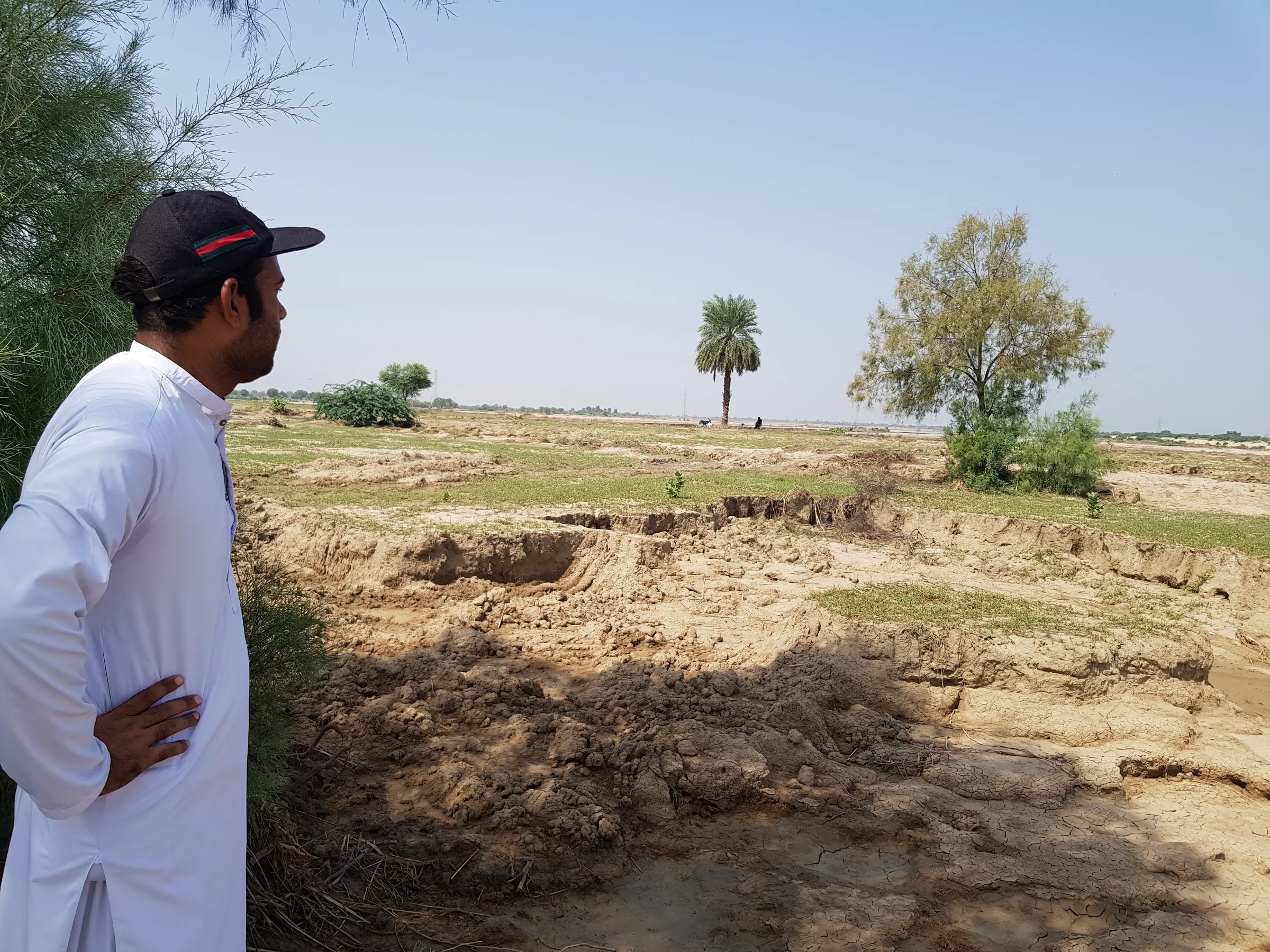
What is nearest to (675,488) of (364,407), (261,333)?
(261,333)

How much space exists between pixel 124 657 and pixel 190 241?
2.48 ft

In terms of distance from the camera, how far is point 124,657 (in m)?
1.39

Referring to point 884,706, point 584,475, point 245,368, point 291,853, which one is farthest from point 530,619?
point 584,475

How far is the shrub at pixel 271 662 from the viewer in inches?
134

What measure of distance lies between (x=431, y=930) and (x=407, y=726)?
6.69ft

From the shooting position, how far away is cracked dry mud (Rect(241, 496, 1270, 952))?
4160 millimetres

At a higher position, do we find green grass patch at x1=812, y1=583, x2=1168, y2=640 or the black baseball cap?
Answer: the black baseball cap

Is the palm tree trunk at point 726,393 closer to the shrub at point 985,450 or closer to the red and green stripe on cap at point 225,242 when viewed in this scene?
the shrub at point 985,450

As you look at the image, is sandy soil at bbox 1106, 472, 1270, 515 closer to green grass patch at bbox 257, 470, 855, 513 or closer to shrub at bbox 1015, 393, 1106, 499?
shrub at bbox 1015, 393, 1106, 499

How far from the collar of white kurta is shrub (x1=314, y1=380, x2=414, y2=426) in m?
31.4

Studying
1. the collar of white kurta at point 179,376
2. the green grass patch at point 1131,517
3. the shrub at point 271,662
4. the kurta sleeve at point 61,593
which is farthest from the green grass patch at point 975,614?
the kurta sleeve at point 61,593

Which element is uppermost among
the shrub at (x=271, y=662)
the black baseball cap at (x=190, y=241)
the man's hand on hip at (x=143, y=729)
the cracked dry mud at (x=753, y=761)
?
the black baseball cap at (x=190, y=241)

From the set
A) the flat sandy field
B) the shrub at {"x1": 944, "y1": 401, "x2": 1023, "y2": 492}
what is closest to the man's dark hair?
the flat sandy field

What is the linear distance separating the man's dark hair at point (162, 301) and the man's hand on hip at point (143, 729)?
2.14 ft
